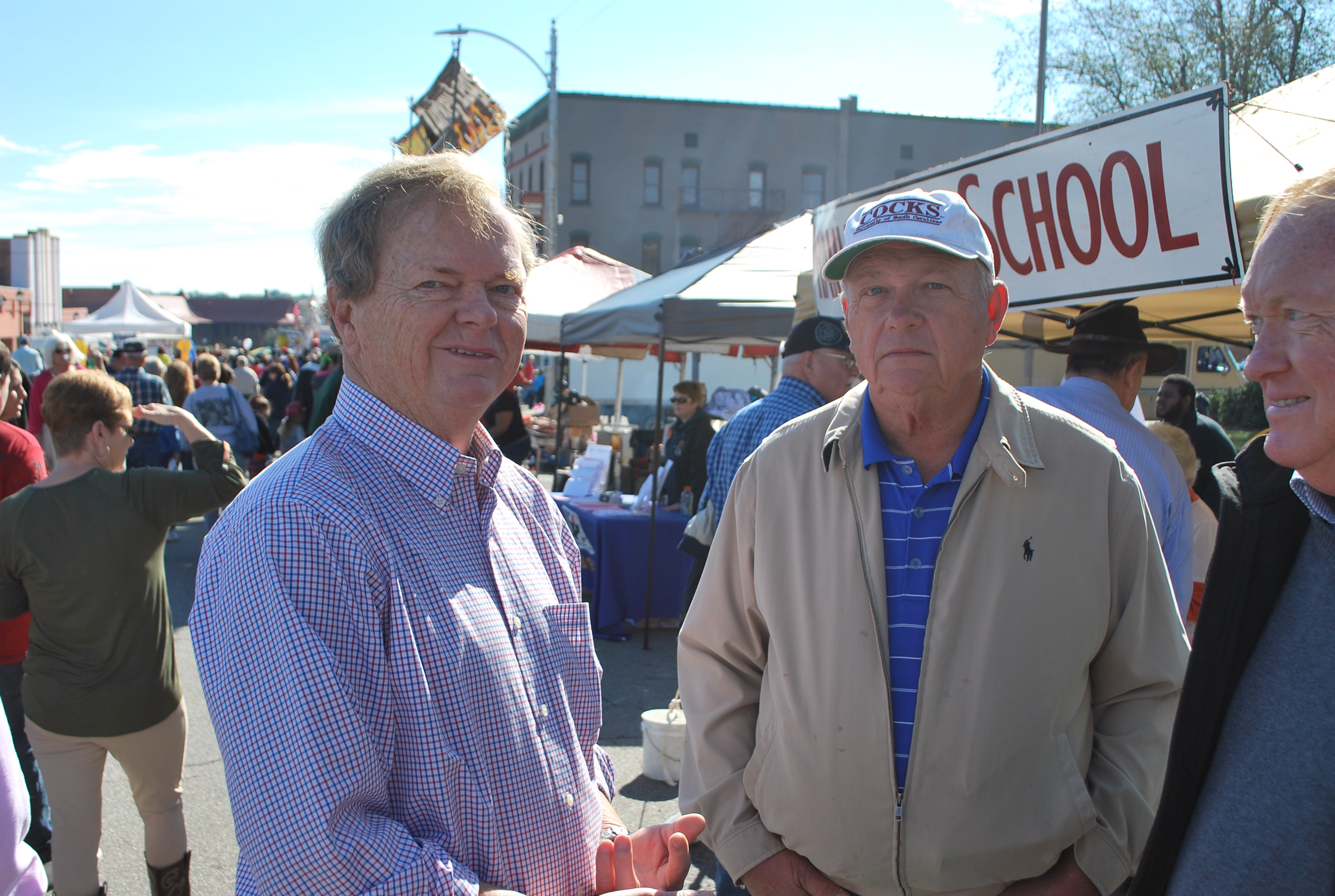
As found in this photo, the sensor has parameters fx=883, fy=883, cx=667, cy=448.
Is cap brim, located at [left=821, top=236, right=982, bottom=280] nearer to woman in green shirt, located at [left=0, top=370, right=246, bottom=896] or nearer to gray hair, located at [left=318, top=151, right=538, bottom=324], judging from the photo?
gray hair, located at [left=318, top=151, right=538, bottom=324]

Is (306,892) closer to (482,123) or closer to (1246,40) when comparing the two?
(482,123)

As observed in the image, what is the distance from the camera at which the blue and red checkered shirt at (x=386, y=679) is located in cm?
111

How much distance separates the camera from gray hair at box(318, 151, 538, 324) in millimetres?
1444

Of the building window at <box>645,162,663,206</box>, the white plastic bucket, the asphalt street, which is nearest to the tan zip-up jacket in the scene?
the asphalt street

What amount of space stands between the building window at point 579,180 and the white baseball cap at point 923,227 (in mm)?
37057

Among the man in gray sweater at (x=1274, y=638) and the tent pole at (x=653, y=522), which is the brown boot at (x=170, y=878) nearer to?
the man in gray sweater at (x=1274, y=638)

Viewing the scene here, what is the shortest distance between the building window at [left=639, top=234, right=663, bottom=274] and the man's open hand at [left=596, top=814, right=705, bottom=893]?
37887 mm

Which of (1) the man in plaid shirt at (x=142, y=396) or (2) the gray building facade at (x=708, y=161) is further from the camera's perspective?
(2) the gray building facade at (x=708, y=161)

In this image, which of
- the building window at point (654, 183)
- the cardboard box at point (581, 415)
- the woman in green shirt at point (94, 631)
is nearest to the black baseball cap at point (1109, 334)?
the woman in green shirt at point (94, 631)

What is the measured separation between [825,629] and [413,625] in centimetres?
82

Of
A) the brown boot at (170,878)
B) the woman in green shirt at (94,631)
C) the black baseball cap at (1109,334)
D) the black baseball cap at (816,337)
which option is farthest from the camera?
the black baseball cap at (816,337)

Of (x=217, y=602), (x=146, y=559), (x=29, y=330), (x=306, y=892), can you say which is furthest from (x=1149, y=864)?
(x=29, y=330)

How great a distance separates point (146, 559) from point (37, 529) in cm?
31

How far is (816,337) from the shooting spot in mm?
4352
